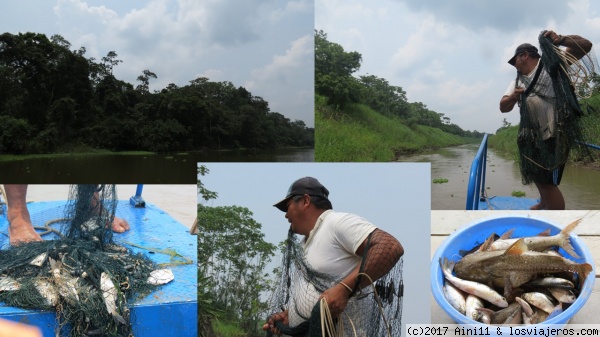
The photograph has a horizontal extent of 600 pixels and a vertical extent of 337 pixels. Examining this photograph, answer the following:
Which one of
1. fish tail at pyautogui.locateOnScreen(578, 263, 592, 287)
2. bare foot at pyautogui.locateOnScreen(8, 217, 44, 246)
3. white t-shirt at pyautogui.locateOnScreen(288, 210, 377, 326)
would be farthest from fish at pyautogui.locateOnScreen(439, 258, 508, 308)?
bare foot at pyautogui.locateOnScreen(8, 217, 44, 246)

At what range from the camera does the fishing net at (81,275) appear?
3.91m

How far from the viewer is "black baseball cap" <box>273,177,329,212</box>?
315cm

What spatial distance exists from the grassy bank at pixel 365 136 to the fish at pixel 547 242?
753 centimetres

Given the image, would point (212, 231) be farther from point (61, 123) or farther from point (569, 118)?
point (61, 123)

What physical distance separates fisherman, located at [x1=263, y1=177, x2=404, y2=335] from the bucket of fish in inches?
27.7

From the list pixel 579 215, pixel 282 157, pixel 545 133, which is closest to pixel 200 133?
pixel 282 157

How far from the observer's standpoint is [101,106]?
1823cm

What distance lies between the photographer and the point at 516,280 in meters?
3.52

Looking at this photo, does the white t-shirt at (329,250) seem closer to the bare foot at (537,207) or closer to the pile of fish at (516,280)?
the pile of fish at (516,280)

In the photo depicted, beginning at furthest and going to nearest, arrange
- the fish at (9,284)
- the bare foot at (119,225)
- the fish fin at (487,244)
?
the bare foot at (119,225) → the fish at (9,284) → the fish fin at (487,244)

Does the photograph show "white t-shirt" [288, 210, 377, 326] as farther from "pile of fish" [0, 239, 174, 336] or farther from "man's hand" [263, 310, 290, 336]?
"pile of fish" [0, 239, 174, 336]

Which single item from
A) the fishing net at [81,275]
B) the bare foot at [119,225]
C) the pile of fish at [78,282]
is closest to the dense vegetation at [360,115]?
the bare foot at [119,225]

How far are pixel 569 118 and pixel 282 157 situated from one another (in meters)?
11.8

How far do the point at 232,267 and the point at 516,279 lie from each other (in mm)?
1580
